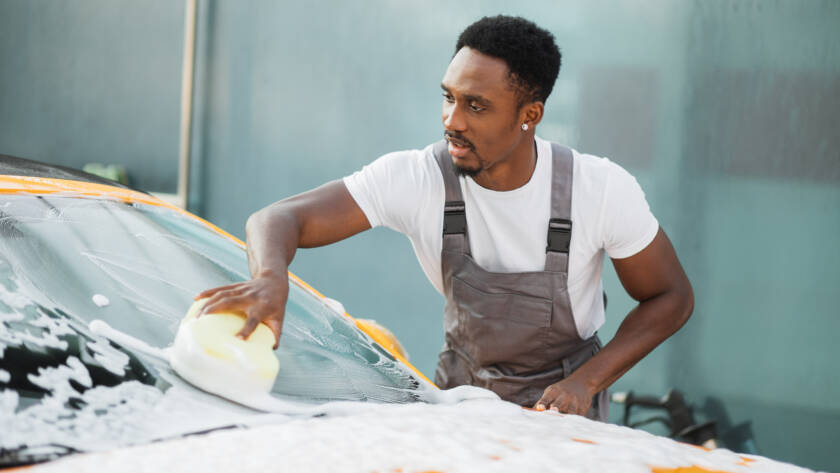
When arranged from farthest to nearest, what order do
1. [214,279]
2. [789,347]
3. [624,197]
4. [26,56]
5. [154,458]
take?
[26,56] → [789,347] → [624,197] → [214,279] → [154,458]

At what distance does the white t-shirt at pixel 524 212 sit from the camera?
6.30 ft

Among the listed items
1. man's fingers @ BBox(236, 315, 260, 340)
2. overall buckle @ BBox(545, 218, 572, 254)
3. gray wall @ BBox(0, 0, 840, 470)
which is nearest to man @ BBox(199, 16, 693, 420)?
overall buckle @ BBox(545, 218, 572, 254)

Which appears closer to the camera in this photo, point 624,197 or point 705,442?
point 624,197

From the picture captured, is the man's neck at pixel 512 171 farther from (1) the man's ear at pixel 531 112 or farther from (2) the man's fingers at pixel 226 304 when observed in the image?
(2) the man's fingers at pixel 226 304

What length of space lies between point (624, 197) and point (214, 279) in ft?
3.21

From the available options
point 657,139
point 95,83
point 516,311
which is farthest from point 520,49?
point 95,83

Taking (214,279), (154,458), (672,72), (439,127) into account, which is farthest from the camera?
(439,127)

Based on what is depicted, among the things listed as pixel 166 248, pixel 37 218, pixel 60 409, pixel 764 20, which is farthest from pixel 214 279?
pixel 764 20

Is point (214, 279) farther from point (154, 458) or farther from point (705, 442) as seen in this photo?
point (705, 442)

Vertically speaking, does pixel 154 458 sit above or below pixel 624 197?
below

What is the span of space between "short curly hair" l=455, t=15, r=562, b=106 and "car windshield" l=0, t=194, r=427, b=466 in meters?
0.69

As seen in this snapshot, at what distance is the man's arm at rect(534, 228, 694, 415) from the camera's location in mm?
1878

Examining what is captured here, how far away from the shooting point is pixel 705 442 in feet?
9.63

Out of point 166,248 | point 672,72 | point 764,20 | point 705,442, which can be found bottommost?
point 705,442
